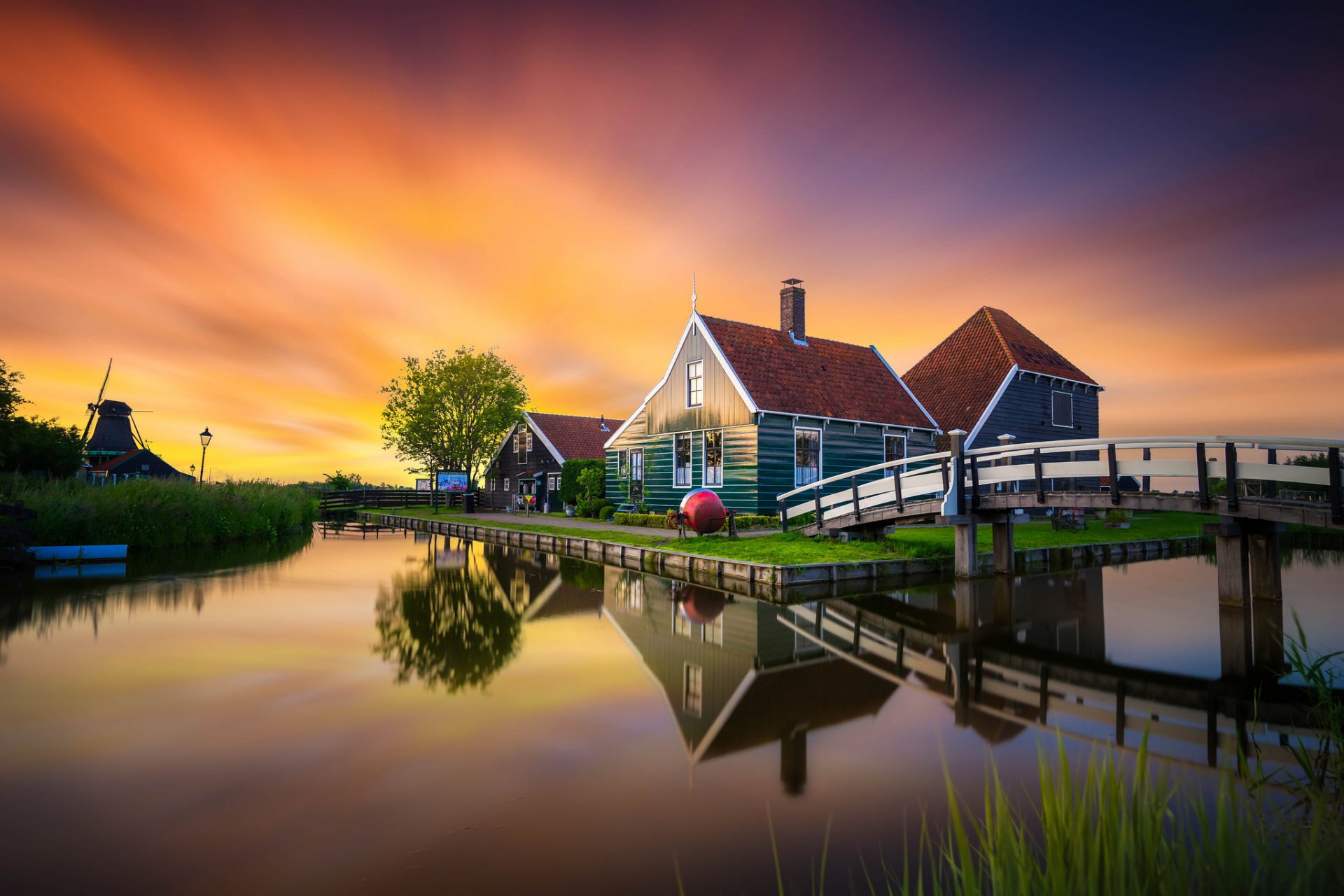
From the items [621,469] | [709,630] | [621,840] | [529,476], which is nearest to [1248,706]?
[709,630]

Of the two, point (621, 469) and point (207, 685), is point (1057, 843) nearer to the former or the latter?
point (207, 685)

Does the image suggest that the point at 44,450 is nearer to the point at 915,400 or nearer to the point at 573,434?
the point at 573,434

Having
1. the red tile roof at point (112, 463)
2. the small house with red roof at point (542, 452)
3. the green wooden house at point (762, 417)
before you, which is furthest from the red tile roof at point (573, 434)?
the red tile roof at point (112, 463)

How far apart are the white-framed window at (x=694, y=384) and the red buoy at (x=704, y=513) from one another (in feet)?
19.9

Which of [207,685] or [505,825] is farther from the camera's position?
[207,685]

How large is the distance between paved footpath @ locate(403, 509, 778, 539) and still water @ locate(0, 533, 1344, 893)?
9.93 m

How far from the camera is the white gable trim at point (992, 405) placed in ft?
91.3

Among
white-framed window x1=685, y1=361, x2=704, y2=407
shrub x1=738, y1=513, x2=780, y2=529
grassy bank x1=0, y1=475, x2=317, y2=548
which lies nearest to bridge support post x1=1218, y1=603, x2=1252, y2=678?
shrub x1=738, y1=513, x2=780, y2=529

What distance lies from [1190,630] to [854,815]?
966 centimetres

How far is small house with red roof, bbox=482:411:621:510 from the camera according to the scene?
4253cm

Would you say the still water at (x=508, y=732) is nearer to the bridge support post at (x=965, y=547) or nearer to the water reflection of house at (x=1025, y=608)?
the water reflection of house at (x=1025, y=608)

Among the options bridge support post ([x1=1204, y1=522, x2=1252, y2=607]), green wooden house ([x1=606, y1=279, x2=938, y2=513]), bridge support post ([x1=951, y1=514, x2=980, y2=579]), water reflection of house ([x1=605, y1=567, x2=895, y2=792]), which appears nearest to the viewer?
water reflection of house ([x1=605, y1=567, x2=895, y2=792])

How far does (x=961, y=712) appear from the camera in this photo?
283 inches

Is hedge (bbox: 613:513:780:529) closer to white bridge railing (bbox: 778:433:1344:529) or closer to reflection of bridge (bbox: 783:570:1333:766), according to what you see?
white bridge railing (bbox: 778:433:1344:529)
